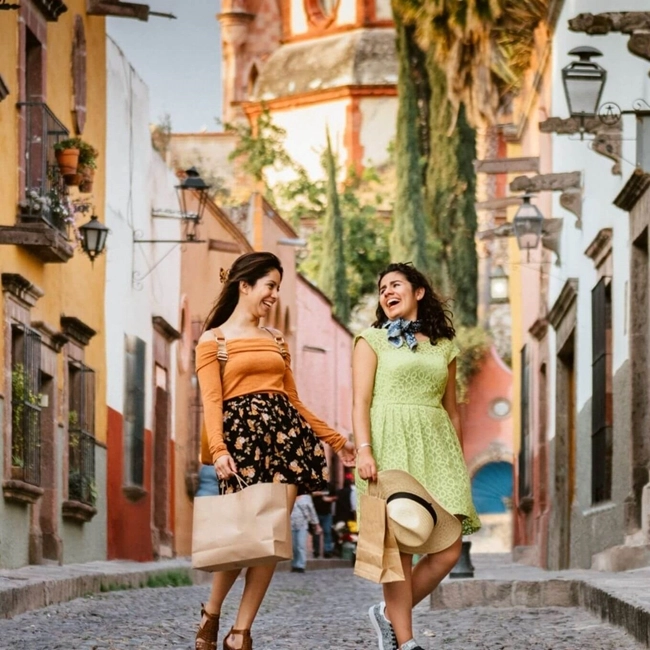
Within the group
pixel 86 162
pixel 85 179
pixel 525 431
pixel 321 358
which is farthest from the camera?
pixel 321 358

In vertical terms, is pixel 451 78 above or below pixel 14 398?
above

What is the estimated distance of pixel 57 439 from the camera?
19.6 m

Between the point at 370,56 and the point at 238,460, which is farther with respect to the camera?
the point at 370,56

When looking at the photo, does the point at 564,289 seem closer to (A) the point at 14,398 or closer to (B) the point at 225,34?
(A) the point at 14,398

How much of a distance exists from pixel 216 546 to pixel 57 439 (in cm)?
1210

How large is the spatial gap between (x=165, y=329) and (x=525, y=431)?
Answer: 5715mm

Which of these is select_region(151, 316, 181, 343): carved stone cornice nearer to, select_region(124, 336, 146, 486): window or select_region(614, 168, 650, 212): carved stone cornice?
select_region(124, 336, 146, 486): window

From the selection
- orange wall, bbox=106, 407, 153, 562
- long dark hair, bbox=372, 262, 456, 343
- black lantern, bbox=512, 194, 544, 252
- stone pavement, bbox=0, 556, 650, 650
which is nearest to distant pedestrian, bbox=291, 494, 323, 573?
orange wall, bbox=106, 407, 153, 562

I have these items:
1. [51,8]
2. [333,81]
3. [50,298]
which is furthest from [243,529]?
[333,81]

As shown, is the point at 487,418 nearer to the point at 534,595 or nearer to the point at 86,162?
the point at 86,162

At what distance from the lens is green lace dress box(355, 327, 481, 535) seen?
7996mm

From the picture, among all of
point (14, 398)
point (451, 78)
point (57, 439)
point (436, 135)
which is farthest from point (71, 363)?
point (436, 135)

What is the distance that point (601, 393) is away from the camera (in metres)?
18.5

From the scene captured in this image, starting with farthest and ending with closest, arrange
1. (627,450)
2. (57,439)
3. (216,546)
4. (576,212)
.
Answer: (576,212)
(57,439)
(627,450)
(216,546)
